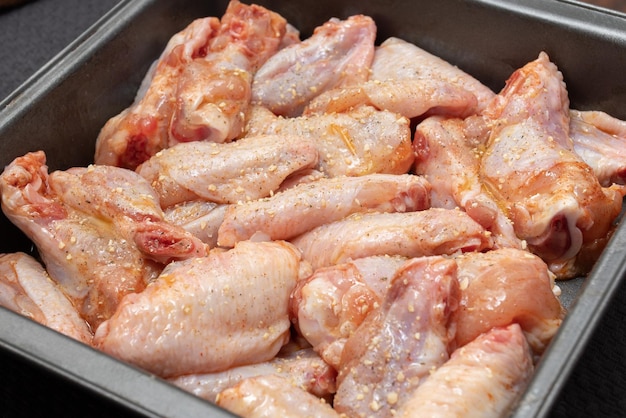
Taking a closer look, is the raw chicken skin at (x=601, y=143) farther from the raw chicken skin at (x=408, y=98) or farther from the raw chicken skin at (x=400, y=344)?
the raw chicken skin at (x=400, y=344)

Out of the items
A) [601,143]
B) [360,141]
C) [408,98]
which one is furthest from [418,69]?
[601,143]

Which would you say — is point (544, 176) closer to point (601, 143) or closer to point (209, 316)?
point (601, 143)

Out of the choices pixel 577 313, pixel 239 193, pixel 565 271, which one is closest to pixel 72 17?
pixel 239 193

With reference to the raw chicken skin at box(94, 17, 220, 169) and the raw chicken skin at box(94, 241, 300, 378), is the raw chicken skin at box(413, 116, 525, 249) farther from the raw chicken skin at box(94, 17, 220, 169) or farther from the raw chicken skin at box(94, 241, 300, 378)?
the raw chicken skin at box(94, 17, 220, 169)

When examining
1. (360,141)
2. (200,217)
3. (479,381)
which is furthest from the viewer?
(360,141)

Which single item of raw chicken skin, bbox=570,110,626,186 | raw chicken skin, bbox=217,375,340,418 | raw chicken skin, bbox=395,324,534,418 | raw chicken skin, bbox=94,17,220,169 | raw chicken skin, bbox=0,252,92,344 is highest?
raw chicken skin, bbox=94,17,220,169

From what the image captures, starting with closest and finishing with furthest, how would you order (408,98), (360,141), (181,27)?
(360,141)
(408,98)
(181,27)

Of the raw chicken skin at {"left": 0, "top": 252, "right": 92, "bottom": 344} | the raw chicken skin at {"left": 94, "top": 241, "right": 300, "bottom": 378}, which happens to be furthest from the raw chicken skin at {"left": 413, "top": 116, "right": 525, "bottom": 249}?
the raw chicken skin at {"left": 0, "top": 252, "right": 92, "bottom": 344}
